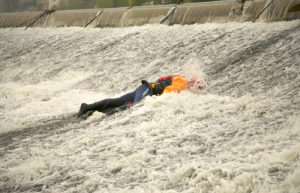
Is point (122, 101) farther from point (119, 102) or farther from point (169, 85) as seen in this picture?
point (169, 85)

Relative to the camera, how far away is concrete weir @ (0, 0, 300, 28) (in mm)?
8148

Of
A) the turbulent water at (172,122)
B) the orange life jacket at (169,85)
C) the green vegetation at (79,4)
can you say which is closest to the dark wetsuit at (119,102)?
the orange life jacket at (169,85)

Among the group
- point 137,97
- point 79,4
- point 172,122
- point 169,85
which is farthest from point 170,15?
point 172,122

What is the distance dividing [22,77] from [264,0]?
6.09 m

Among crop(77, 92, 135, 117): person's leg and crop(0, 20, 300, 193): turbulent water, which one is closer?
crop(0, 20, 300, 193): turbulent water

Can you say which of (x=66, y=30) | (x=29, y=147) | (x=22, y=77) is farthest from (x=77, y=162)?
(x=66, y=30)

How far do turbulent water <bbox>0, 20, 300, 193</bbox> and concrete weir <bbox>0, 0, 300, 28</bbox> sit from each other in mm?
404

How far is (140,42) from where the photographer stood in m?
9.38

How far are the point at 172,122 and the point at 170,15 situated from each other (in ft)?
20.1

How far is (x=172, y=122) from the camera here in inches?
180

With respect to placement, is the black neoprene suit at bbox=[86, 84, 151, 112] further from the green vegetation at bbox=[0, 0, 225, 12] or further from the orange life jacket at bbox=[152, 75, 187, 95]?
the green vegetation at bbox=[0, 0, 225, 12]

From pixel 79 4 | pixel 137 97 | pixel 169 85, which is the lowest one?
pixel 137 97

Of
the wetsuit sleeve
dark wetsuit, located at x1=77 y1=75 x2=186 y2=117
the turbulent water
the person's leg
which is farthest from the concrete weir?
the person's leg

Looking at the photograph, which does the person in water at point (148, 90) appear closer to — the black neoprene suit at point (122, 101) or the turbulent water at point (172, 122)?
the black neoprene suit at point (122, 101)
